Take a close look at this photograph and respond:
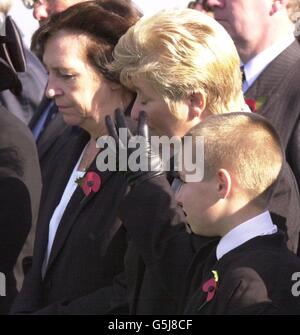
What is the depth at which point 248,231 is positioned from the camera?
11.8 feet

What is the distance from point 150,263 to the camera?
12.5 ft

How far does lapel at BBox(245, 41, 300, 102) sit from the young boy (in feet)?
2.89

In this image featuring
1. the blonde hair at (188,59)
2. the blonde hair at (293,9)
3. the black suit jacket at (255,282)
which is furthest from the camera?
the blonde hair at (293,9)

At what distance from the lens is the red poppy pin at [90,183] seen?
429cm

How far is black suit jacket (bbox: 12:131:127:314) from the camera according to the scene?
4.16 meters

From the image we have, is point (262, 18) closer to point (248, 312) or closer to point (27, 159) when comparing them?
point (27, 159)

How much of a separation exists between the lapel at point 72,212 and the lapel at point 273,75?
73cm

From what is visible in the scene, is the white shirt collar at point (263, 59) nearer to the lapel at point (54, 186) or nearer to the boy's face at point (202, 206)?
the lapel at point (54, 186)

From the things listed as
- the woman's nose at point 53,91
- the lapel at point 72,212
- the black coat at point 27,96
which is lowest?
the black coat at point 27,96

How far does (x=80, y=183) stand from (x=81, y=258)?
301 millimetres

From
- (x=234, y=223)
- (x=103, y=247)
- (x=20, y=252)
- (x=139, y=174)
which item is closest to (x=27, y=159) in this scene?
(x=20, y=252)

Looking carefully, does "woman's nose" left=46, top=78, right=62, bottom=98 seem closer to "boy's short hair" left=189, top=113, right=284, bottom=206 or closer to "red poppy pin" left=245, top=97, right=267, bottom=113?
"red poppy pin" left=245, top=97, right=267, bottom=113
